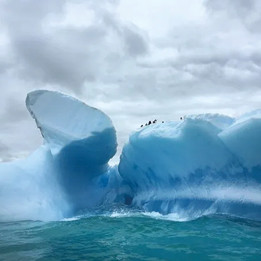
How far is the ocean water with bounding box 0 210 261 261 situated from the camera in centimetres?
495

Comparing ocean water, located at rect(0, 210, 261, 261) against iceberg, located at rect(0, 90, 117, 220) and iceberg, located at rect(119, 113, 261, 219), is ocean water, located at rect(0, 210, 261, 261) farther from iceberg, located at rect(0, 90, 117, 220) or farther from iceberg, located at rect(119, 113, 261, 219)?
iceberg, located at rect(0, 90, 117, 220)

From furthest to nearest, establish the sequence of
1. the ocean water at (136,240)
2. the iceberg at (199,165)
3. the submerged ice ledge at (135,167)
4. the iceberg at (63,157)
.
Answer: the iceberg at (63,157) < the submerged ice ledge at (135,167) < the iceberg at (199,165) < the ocean water at (136,240)

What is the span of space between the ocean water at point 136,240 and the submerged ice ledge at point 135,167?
92cm

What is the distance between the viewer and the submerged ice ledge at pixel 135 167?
26.6 ft

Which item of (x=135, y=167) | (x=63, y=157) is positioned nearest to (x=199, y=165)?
(x=135, y=167)

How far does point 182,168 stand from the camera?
9.74 metres

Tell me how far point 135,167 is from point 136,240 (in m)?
5.61

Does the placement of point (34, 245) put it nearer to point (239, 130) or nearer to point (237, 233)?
point (237, 233)

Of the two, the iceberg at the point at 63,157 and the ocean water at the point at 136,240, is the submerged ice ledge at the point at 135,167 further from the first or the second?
the ocean water at the point at 136,240

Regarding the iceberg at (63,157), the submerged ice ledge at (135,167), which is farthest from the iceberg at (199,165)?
the iceberg at (63,157)

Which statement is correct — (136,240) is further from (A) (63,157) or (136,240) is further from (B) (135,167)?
(A) (63,157)

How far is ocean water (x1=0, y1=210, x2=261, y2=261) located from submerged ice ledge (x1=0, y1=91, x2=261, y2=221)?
0.92 meters

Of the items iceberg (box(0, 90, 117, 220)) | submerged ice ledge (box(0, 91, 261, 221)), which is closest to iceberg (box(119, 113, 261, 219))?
submerged ice ledge (box(0, 91, 261, 221))

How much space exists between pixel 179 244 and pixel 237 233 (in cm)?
126
